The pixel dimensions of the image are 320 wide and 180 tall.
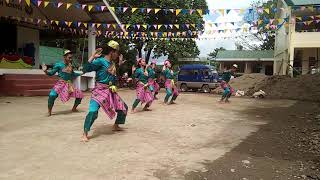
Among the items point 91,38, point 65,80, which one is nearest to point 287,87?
point 91,38

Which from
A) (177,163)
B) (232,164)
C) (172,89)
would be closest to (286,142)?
(232,164)

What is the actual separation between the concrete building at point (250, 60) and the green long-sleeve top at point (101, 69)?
104 feet

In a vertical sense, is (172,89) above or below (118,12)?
below

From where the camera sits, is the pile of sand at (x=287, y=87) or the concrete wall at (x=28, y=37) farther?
the concrete wall at (x=28, y=37)

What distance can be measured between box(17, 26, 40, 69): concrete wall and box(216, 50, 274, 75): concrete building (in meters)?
21.6

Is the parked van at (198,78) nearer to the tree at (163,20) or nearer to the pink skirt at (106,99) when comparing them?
the tree at (163,20)

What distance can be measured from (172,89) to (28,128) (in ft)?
22.9

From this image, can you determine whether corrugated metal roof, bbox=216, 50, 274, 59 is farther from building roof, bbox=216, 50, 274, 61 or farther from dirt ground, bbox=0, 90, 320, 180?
dirt ground, bbox=0, 90, 320, 180

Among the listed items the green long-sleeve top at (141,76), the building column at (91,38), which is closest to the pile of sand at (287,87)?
the building column at (91,38)

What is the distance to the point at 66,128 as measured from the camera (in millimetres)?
8523

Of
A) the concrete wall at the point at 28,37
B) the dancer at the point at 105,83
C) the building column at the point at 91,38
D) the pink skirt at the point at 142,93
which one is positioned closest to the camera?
the dancer at the point at 105,83

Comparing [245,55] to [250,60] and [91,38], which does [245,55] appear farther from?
[91,38]

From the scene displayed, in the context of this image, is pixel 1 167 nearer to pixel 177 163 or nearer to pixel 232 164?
pixel 177 163

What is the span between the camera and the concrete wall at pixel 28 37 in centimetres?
2138
